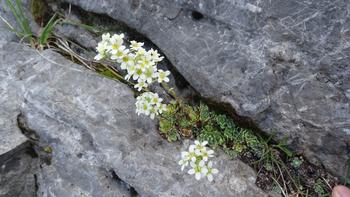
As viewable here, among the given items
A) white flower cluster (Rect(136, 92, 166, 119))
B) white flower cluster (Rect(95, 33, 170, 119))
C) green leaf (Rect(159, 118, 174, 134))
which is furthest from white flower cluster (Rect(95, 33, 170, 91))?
green leaf (Rect(159, 118, 174, 134))

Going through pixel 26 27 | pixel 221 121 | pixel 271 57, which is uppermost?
pixel 271 57

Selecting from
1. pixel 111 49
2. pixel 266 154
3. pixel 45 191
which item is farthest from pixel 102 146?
pixel 266 154

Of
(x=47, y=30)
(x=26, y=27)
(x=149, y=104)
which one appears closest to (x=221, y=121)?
(x=149, y=104)

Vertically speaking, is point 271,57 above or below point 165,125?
above

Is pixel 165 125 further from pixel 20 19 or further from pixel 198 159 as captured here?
pixel 20 19

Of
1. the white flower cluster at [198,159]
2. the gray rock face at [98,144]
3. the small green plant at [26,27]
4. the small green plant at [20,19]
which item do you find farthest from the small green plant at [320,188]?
the small green plant at [20,19]

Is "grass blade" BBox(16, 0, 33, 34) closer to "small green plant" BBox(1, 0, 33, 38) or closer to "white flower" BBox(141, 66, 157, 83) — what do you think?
"small green plant" BBox(1, 0, 33, 38)
